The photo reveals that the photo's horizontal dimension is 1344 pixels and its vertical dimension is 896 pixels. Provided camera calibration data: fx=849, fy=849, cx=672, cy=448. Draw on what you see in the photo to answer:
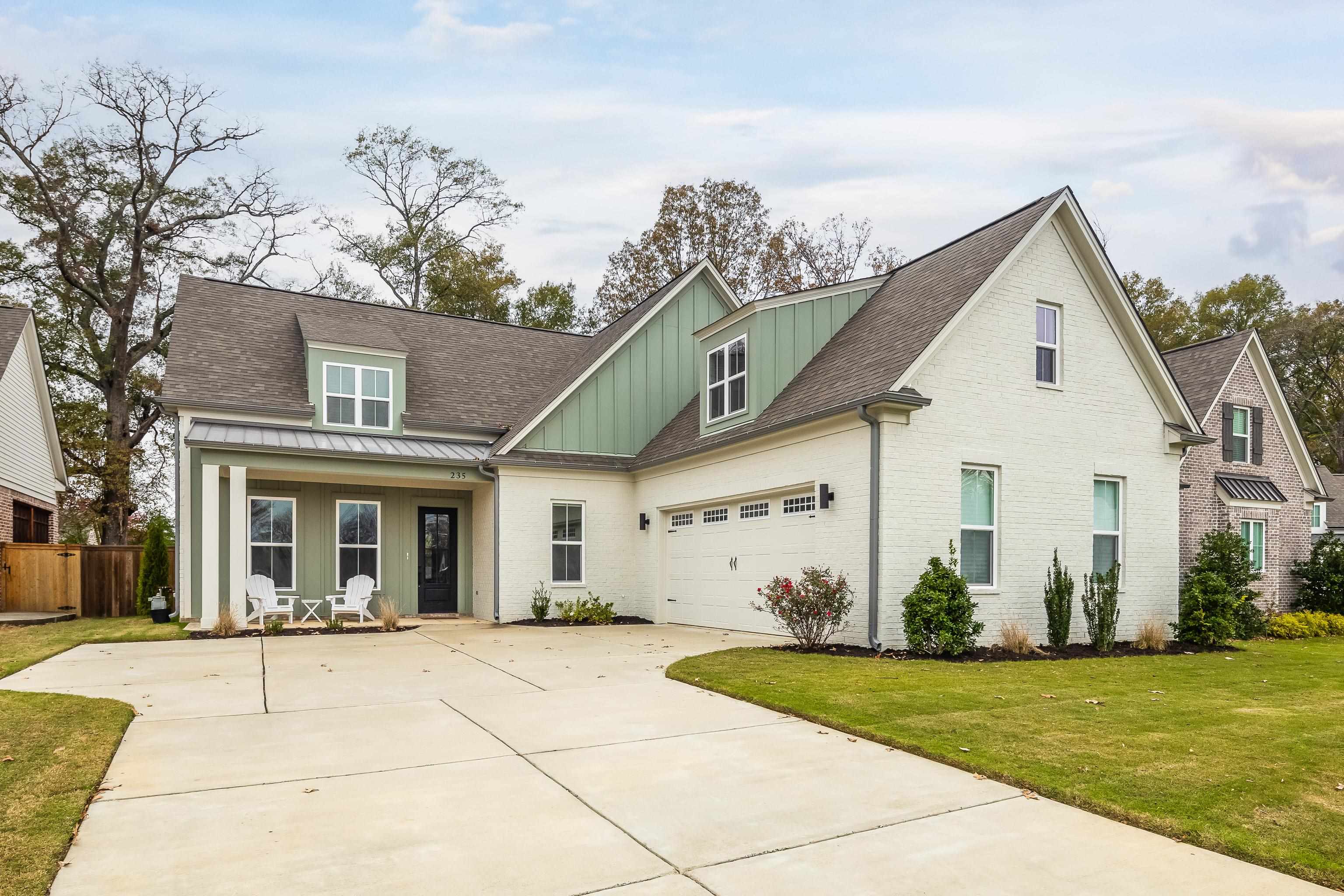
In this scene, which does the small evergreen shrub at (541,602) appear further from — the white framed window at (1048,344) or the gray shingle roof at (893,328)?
the white framed window at (1048,344)

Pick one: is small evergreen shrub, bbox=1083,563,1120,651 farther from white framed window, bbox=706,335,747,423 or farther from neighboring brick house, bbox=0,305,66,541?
neighboring brick house, bbox=0,305,66,541

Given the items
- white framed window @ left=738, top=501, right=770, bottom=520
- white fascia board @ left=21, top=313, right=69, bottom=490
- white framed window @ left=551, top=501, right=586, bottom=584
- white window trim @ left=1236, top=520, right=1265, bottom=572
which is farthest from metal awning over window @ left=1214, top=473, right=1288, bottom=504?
white fascia board @ left=21, top=313, right=69, bottom=490

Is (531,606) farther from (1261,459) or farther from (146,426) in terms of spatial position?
(146,426)

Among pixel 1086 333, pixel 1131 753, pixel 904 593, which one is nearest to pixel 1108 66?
pixel 1086 333

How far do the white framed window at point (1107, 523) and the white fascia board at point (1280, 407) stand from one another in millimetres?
8230

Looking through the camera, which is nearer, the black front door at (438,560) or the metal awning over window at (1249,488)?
the black front door at (438,560)

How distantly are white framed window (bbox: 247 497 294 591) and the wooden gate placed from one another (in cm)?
591

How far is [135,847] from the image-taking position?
4.11 meters

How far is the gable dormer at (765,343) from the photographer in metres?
14.5

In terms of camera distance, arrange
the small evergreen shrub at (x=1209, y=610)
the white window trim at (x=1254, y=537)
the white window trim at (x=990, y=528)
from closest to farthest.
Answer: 1. the white window trim at (x=990, y=528)
2. the small evergreen shrub at (x=1209, y=610)
3. the white window trim at (x=1254, y=537)

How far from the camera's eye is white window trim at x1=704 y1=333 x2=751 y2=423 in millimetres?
14672

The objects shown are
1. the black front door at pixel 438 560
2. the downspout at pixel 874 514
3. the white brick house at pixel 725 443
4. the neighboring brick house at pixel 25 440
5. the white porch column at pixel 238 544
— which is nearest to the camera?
the downspout at pixel 874 514

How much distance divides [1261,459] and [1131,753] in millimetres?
18206

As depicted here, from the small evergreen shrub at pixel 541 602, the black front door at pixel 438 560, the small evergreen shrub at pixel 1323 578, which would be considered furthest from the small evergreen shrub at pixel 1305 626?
the black front door at pixel 438 560
